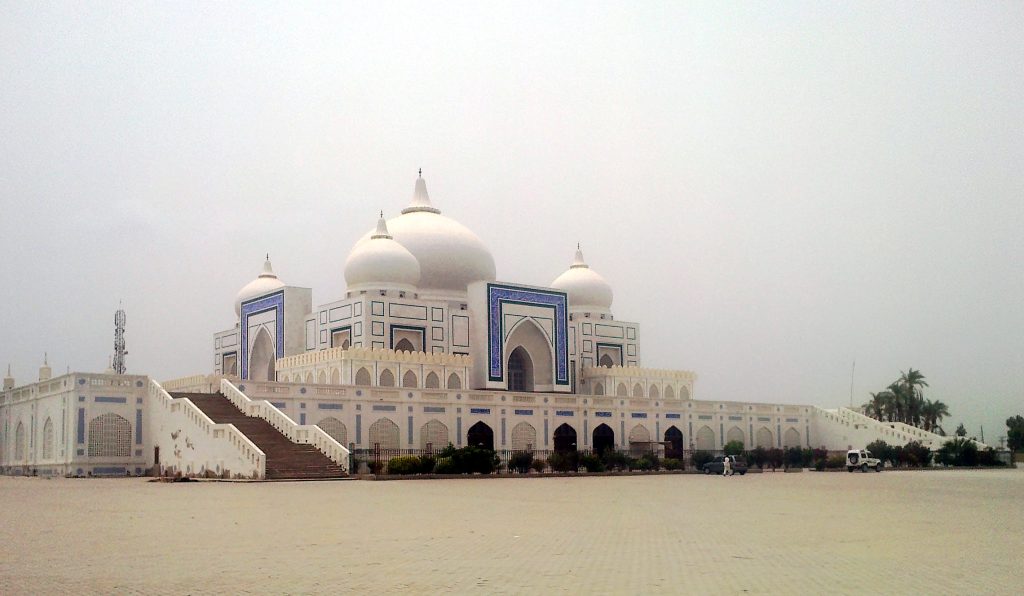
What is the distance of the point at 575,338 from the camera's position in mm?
51406

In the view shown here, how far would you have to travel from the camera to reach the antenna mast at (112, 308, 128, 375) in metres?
67.0

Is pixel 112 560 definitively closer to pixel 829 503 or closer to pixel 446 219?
pixel 829 503

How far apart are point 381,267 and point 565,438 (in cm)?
1110

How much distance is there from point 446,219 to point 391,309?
8659 millimetres

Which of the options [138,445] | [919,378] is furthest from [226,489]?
[919,378]

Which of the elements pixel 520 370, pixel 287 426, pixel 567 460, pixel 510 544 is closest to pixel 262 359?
pixel 520 370

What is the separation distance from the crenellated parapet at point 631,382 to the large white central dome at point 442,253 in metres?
7.15

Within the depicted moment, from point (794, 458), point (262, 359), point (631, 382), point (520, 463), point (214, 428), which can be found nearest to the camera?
point (214, 428)

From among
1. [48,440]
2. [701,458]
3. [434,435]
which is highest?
[48,440]

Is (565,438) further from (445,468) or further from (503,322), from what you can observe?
(445,468)

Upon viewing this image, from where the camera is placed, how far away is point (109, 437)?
31.1m

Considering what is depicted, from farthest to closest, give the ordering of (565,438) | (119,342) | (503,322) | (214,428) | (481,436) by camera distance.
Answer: (119,342) < (503,322) < (565,438) < (481,436) < (214,428)

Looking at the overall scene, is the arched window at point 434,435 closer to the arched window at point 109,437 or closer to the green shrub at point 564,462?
the green shrub at point 564,462

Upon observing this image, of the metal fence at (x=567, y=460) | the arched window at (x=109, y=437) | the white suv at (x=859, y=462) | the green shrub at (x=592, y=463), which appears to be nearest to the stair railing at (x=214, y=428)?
the arched window at (x=109, y=437)
